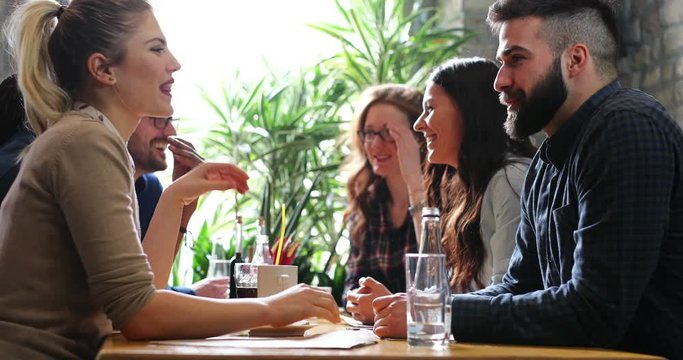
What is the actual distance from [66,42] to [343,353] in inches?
35.0

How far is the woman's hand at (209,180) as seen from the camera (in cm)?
238

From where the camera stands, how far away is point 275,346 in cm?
162

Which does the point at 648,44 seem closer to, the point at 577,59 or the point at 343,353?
the point at 577,59

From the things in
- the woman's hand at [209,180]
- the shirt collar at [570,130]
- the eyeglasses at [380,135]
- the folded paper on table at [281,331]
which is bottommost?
the folded paper on table at [281,331]

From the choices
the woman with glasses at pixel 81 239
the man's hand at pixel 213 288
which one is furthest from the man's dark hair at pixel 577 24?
the man's hand at pixel 213 288

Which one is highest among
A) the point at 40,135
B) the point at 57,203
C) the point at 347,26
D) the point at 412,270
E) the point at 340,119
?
the point at 347,26

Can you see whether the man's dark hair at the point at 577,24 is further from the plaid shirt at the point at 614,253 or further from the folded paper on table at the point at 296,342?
the folded paper on table at the point at 296,342

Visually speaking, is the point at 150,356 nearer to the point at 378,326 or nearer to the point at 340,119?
the point at 378,326

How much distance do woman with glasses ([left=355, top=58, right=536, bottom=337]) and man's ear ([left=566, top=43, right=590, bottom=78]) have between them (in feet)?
2.17

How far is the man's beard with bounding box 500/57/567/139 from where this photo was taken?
2080 millimetres

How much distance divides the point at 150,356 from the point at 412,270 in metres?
0.48

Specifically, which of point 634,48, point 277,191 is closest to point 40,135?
point 277,191

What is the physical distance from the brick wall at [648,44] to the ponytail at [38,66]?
9.80ft

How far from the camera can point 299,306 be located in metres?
1.81
